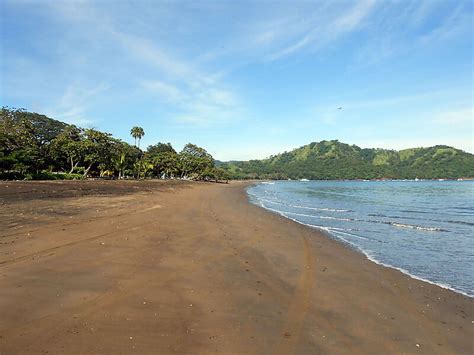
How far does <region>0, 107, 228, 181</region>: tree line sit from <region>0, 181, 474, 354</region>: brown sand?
1354 inches

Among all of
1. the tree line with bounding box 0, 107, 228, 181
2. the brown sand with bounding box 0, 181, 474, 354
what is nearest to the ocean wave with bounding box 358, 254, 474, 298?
the brown sand with bounding box 0, 181, 474, 354

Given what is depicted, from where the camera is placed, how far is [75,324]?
5.28 meters

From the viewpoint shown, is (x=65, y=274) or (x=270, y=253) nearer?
(x=65, y=274)

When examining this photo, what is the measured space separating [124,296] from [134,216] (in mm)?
11270

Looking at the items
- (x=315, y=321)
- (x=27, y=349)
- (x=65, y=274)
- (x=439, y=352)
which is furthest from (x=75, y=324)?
(x=439, y=352)

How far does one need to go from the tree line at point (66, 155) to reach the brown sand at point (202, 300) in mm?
34388

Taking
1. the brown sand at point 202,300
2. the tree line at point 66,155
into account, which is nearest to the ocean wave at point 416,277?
the brown sand at point 202,300

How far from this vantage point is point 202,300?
266 inches

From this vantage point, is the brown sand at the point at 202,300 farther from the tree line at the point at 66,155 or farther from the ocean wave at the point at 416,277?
the tree line at the point at 66,155

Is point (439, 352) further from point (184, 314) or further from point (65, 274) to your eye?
point (65, 274)

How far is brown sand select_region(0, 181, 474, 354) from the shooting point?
5.10 metres

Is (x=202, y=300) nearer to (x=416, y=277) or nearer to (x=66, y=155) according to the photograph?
(x=416, y=277)

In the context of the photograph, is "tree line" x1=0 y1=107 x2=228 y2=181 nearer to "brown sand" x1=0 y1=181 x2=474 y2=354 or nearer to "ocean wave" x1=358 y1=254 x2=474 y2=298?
"brown sand" x1=0 y1=181 x2=474 y2=354

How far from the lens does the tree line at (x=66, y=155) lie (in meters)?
41.2
